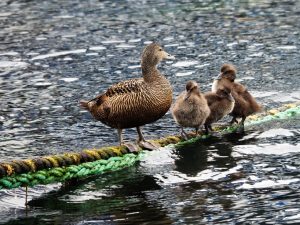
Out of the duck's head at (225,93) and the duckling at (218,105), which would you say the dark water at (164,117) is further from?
the duck's head at (225,93)

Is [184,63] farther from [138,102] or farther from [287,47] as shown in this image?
[138,102]

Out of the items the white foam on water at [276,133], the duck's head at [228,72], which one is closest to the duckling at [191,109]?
the white foam on water at [276,133]

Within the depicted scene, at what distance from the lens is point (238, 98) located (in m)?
12.5

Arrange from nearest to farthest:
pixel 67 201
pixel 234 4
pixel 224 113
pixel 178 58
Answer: pixel 67 201 < pixel 224 113 < pixel 178 58 < pixel 234 4

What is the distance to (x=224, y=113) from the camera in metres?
12.0

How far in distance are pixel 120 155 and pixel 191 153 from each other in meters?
1.03

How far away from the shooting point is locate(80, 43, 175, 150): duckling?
11.1 metres

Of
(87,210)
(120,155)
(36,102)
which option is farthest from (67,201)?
(36,102)

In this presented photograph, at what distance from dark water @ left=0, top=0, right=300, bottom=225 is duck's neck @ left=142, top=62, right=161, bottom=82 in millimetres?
960

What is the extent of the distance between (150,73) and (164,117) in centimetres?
251

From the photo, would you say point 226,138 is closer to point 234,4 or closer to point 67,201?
point 67,201

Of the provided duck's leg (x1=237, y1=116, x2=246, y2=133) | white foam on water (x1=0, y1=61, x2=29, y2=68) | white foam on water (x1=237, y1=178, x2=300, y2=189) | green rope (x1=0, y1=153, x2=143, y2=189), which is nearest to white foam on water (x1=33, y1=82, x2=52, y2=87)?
white foam on water (x1=0, y1=61, x2=29, y2=68)

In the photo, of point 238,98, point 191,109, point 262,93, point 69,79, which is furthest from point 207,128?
point 69,79

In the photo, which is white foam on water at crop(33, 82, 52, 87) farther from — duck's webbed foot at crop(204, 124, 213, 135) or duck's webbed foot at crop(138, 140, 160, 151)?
duck's webbed foot at crop(138, 140, 160, 151)
